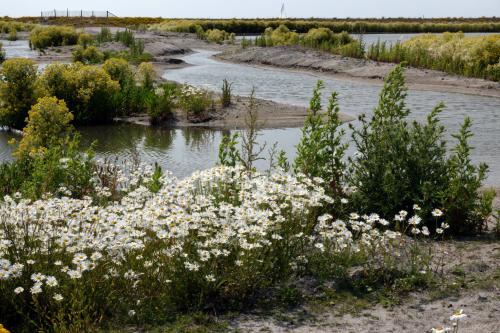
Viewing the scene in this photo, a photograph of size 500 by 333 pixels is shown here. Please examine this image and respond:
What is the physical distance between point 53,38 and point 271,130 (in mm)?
33155

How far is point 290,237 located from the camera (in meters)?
5.86

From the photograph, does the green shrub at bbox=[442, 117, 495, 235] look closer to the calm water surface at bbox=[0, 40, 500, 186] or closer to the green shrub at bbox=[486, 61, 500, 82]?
the calm water surface at bbox=[0, 40, 500, 186]

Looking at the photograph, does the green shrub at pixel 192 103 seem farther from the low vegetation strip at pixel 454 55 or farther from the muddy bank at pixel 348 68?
the muddy bank at pixel 348 68

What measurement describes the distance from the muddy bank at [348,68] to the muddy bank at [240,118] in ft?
28.4

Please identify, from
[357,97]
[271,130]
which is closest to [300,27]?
[357,97]

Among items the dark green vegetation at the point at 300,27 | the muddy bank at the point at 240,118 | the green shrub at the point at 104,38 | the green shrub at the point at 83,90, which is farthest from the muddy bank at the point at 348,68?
the dark green vegetation at the point at 300,27

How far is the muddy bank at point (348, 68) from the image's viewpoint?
2525cm

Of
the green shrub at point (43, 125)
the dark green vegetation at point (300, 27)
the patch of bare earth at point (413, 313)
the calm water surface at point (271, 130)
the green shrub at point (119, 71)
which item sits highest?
the dark green vegetation at point (300, 27)

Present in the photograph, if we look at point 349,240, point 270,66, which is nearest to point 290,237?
point 349,240

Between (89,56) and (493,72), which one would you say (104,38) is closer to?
(89,56)

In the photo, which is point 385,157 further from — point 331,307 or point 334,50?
point 334,50

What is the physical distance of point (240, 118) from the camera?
1761cm

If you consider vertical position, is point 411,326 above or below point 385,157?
below

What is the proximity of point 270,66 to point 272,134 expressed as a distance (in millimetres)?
20070
